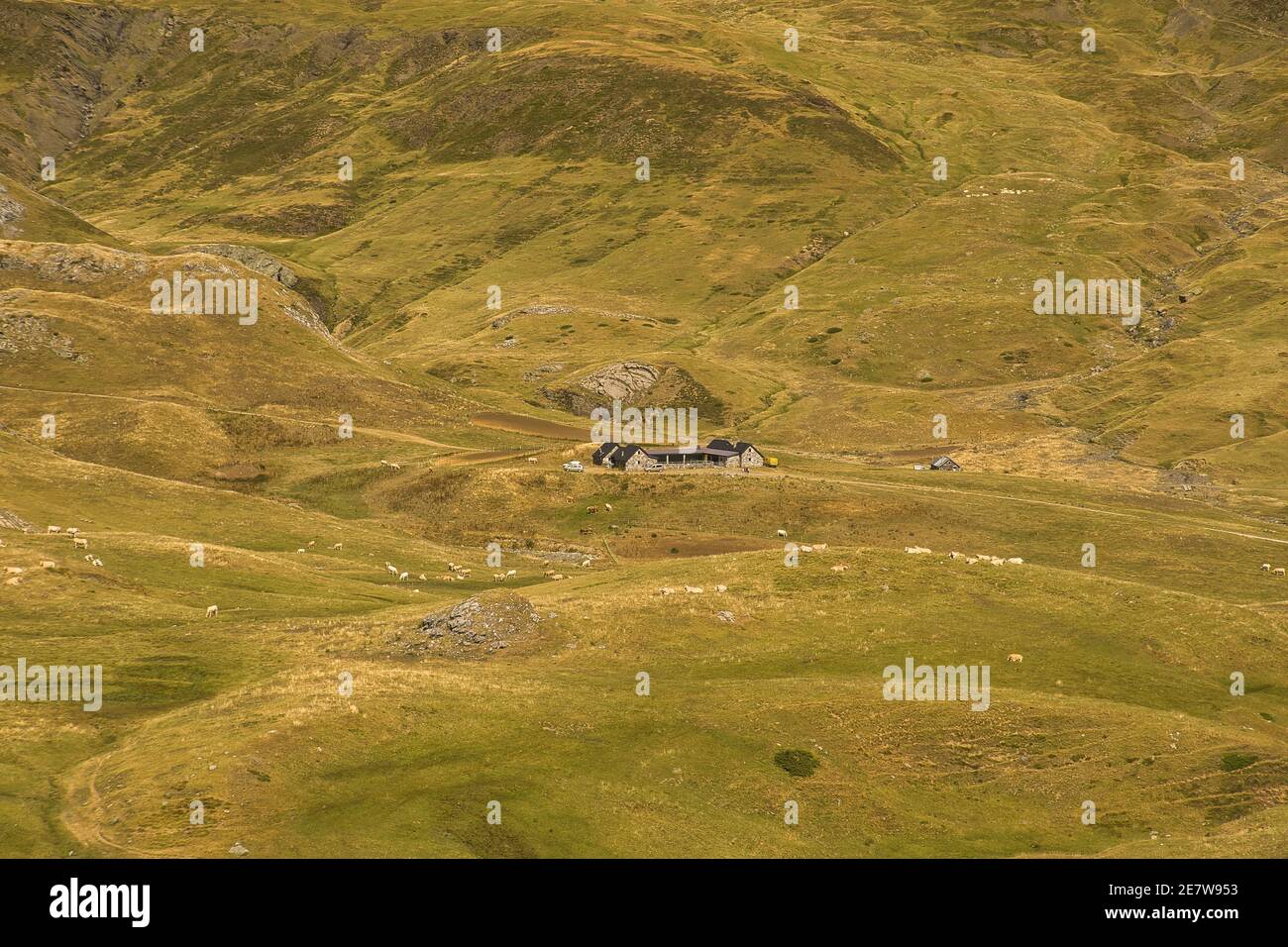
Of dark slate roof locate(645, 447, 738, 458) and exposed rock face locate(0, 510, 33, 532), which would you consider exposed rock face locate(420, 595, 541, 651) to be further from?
dark slate roof locate(645, 447, 738, 458)

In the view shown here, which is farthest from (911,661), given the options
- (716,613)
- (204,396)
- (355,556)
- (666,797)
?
(204,396)

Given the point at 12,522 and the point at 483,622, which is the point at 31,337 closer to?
the point at 12,522

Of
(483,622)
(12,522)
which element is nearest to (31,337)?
(12,522)

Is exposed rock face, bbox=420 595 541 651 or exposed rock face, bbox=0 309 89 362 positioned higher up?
exposed rock face, bbox=0 309 89 362

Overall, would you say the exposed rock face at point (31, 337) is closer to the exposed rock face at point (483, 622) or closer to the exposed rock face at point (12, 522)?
the exposed rock face at point (12, 522)

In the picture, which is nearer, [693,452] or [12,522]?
[12,522]

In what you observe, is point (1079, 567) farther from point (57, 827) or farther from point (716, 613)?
point (57, 827)

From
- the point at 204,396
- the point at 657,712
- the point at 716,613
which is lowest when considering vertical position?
A: the point at 657,712

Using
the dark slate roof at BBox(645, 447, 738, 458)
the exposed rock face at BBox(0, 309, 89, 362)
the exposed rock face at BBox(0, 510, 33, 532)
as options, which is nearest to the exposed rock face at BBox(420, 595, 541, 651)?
the exposed rock face at BBox(0, 510, 33, 532)
